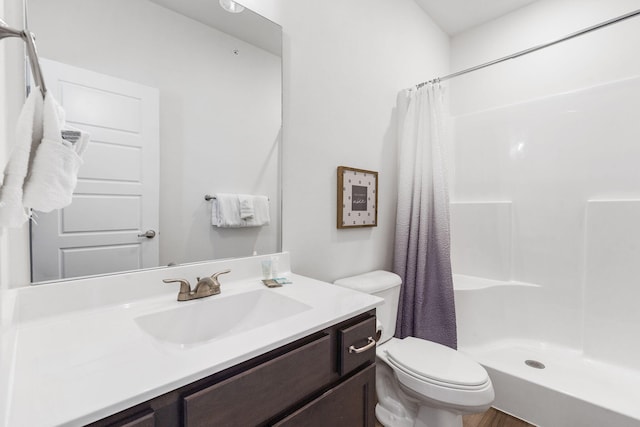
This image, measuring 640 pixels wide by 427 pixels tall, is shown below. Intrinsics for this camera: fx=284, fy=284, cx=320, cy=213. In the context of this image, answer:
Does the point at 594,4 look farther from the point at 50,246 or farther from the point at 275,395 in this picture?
the point at 50,246

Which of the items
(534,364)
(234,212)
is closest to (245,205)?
(234,212)

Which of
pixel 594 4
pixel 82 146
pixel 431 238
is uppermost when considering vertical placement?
pixel 594 4

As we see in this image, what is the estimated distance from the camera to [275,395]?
2.19 feet

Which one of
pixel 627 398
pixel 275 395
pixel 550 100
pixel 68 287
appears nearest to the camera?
pixel 275 395

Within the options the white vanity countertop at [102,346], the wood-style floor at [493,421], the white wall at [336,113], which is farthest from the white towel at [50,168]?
the wood-style floor at [493,421]

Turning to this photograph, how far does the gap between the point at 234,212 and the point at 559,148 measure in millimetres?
2154

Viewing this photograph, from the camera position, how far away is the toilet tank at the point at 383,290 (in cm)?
146

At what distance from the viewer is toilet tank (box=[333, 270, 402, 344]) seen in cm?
146

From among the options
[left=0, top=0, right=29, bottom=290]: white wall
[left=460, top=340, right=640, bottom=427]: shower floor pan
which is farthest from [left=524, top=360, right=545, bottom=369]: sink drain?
[left=0, top=0, right=29, bottom=290]: white wall

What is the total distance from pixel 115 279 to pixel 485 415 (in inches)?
76.0

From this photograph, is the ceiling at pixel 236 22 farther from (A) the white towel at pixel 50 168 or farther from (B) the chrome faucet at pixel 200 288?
(B) the chrome faucet at pixel 200 288

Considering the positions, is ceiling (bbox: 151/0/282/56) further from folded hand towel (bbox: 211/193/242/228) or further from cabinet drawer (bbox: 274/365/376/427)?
cabinet drawer (bbox: 274/365/376/427)

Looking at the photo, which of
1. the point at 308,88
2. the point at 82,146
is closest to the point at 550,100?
the point at 308,88

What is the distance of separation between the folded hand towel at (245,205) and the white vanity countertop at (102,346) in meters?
0.29
